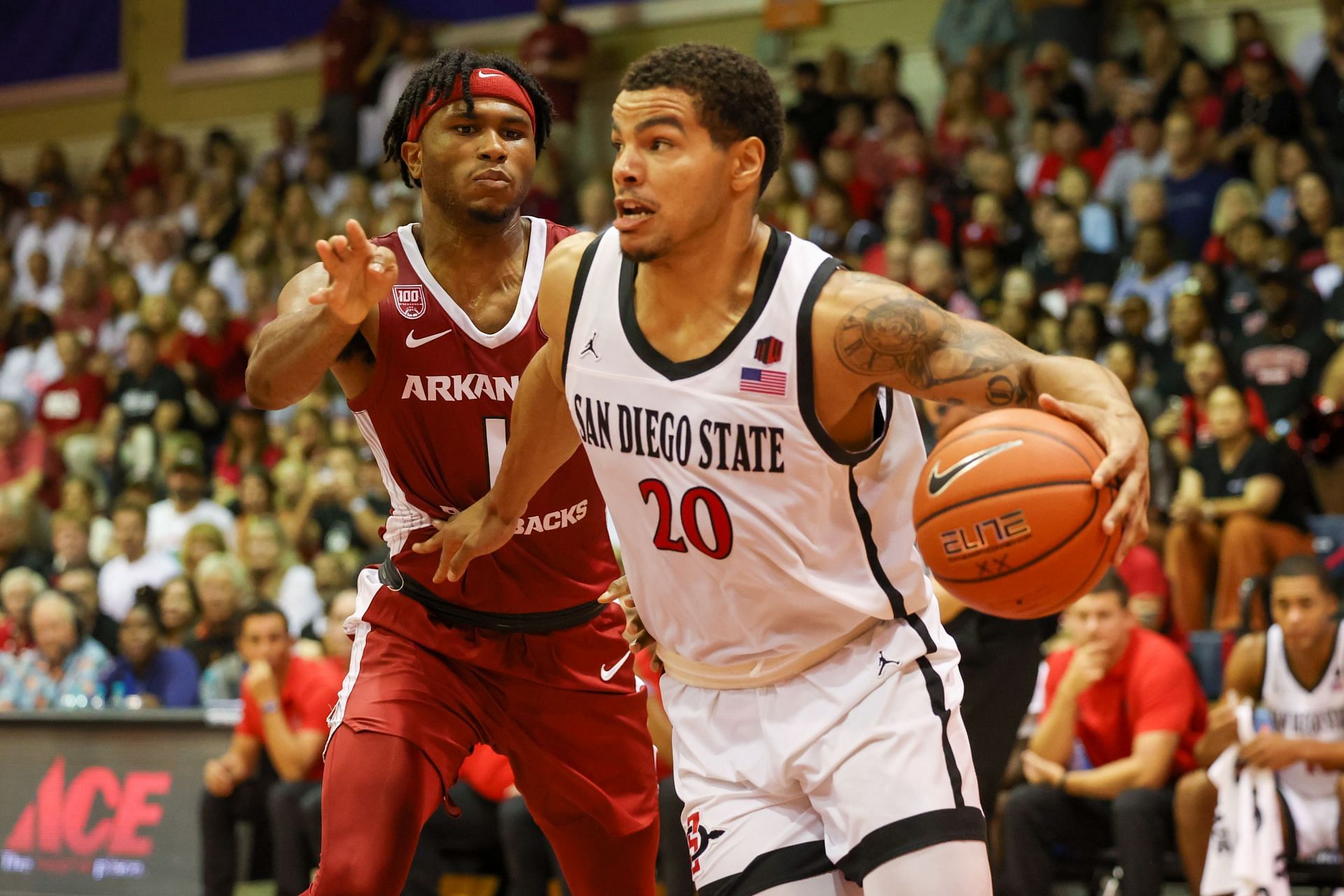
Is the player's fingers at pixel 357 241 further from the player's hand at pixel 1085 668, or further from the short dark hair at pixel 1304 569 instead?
the short dark hair at pixel 1304 569

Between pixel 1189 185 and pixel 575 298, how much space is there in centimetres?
854

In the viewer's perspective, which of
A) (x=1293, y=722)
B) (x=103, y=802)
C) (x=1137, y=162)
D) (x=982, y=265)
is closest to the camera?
(x=1293, y=722)

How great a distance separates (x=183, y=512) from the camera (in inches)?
468

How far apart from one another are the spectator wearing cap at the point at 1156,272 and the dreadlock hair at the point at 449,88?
21.6 ft

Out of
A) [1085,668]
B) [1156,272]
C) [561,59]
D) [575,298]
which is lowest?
[1085,668]

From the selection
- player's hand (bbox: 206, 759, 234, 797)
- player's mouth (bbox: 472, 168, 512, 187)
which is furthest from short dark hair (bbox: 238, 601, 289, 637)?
player's mouth (bbox: 472, 168, 512, 187)

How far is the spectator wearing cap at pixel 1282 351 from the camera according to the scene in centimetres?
912

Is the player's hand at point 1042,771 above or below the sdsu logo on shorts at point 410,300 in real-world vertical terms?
below

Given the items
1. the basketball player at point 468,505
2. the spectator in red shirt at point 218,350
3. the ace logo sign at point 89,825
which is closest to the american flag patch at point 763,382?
the basketball player at point 468,505

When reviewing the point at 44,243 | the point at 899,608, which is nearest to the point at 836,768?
the point at 899,608

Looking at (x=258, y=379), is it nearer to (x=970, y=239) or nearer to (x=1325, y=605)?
(x=1325, y=605)

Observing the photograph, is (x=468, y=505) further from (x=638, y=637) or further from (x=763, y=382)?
(x=763, y=382)

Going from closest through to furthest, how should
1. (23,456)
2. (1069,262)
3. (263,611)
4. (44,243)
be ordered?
1. (263,611)
2. (1069,262)
3. (23,456)
4. (44,243)

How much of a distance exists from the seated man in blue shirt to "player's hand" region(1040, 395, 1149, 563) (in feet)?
24.5
